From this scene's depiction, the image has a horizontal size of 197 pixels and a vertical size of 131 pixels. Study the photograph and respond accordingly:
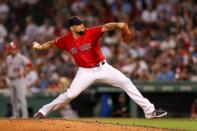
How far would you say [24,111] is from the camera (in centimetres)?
1581

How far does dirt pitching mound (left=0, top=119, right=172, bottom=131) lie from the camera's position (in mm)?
10562

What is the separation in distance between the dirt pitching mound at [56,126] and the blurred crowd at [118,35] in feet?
21.2

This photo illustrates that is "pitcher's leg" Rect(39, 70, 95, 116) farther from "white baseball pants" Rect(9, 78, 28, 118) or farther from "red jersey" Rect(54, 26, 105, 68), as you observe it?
"white baseball pants" Rect(9, 78, 28, 118)

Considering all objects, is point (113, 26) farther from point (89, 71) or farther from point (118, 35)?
point (118, 35)

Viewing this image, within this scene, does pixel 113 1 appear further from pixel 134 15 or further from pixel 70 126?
pixel 70 126

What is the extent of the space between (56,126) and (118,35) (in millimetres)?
9809

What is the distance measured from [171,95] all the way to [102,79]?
6862 millimetres

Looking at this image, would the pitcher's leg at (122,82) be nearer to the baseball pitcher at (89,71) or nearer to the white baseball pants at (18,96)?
the baseball pitcher at (89,71)

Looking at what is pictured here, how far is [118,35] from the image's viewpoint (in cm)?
2023

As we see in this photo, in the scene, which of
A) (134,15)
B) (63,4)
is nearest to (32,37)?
(63,4)

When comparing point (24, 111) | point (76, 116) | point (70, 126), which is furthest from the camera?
point (76, 116)

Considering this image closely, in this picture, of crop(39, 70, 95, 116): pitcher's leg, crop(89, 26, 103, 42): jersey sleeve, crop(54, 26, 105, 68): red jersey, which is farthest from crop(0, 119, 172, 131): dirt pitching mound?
crop(89, 26, 103, 42): jersey sleeve

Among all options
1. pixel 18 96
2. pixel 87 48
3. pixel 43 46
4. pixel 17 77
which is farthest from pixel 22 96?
pixel 87 48

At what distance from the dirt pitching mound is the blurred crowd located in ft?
21.2
